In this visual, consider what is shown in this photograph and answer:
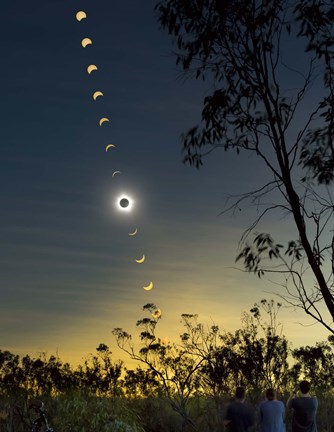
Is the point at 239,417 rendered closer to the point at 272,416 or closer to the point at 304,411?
A: the point at 272,416

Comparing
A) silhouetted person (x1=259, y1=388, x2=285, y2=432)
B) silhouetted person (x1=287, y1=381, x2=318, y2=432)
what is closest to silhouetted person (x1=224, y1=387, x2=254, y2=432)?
silhouetted person (x1=259, y1=388, x2=285, y2=432)

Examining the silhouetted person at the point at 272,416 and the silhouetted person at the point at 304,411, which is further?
the silhouetted person at the point at 304,411

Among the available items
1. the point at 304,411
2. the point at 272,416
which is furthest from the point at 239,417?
the point at 304,411

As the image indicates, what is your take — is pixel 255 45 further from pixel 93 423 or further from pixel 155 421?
pixel 155 421

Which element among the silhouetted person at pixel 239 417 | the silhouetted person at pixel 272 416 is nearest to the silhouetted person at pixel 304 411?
the silhouetted person at pixel 272 416

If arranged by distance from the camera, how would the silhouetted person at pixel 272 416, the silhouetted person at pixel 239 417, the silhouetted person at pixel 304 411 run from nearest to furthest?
1. the silhouetted person at pixel 239 417
2. the silhouetted person at pixel 272 416
3. the silhouetted person at pixel 304 411

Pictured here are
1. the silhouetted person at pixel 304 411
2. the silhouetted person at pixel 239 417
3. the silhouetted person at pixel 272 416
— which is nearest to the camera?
the silhouetted person at pixel 239 417

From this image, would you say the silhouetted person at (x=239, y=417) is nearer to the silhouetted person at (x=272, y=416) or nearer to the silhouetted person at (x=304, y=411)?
the silhouetted person at (x=272, y=416)

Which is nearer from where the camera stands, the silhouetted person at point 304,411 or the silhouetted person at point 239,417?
the silhouetted person at point 239,417

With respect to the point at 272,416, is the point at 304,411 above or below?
above
